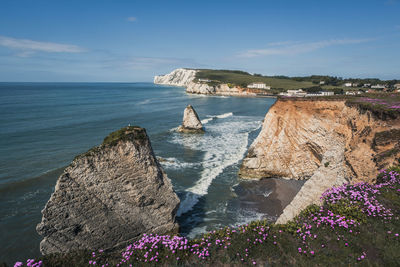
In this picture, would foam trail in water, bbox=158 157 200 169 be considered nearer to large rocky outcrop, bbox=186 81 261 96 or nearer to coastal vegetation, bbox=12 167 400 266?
coastal vegetation, bbox=12 167 400 266

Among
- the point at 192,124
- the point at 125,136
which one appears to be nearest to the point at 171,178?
the point at 125,136

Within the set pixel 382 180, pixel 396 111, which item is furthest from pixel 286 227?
pixel 396 111

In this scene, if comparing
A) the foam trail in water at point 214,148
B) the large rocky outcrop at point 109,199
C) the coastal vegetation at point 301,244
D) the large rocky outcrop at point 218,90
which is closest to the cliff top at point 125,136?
the large rocky outcrop at point 109,199

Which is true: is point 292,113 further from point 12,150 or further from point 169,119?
point 169,119

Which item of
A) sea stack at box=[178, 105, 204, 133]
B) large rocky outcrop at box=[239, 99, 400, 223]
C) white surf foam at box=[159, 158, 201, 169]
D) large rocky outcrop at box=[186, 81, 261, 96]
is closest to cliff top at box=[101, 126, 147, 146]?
large rocky outcrop at box=[239, 99, 400, 223]

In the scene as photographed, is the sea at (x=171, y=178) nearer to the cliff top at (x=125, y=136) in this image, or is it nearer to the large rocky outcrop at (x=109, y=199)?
the large rocky outcrop at (x=109, y=199)

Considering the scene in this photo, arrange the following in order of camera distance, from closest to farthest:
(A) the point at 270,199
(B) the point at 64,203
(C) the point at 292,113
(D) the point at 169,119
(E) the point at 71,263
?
(E) the point at 71,263 → (B) the point at 64,203 → (A) the point at 270,199 → (C) the point at 292,113 → (D) the point at 169,119
